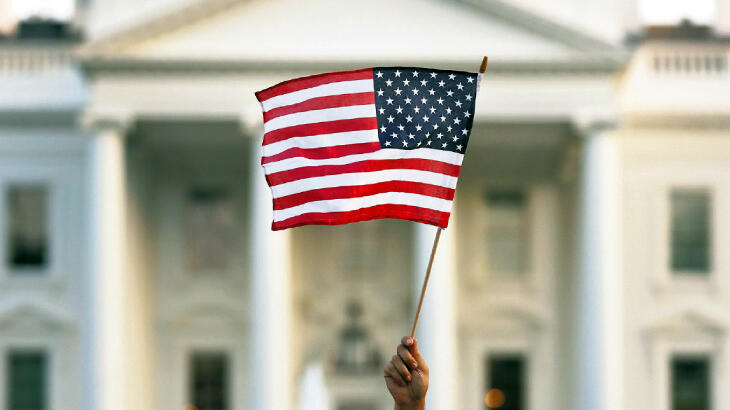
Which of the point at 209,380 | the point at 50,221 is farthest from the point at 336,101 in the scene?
the point at 209,380

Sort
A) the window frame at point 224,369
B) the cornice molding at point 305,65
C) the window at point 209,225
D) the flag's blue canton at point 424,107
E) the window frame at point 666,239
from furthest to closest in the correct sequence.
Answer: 1. the window at point 209,225
2. the window frame at point 224,369
3. the window frame at point 666,239
4. the cornice molding at point 305,65
5. the flag's blue canton at point 424,107

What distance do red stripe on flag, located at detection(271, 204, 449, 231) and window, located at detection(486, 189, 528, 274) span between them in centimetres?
1836

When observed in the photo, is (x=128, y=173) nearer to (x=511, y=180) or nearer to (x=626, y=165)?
(x=511, y=180)

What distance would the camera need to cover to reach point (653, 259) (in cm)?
2662

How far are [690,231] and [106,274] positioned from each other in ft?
40.9

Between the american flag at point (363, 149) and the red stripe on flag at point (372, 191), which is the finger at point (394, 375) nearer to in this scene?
the american flag at point (363, 149)

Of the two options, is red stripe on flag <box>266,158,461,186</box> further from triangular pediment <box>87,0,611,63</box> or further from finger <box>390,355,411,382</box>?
triangular pediment <box>87,0,611,63</box>

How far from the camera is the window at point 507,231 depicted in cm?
2755

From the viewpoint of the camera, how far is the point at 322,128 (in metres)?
9.38

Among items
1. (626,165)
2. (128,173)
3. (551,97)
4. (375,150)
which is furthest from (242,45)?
(375,150)

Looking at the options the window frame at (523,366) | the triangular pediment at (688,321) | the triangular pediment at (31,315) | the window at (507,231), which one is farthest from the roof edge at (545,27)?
the triangular pediment at (31,315)

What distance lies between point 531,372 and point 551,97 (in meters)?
7.13

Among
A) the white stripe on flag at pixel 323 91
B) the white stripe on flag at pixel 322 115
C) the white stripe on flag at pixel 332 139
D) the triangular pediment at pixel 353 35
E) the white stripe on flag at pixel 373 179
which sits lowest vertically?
the white stripe on flag at pixel 373 179

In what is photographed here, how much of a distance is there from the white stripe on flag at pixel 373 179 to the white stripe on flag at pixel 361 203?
0.12m
